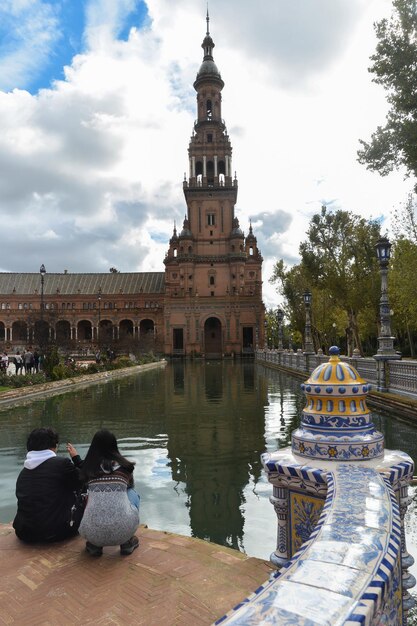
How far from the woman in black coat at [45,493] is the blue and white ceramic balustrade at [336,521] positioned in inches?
89.0

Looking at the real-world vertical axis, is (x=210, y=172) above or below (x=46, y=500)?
above

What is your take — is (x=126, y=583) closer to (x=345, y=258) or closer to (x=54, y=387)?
(x=54, y=387)

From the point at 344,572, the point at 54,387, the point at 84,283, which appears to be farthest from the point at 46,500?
the point at 84,283

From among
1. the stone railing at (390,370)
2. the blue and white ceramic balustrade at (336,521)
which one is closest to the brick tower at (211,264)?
the stone railing at (390,370)

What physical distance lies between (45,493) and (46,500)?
66 millimetres

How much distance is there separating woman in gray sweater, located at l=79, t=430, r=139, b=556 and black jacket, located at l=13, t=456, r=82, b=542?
1.16 ft

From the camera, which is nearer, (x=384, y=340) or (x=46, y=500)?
(x=46, y=500)

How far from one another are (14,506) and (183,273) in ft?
187

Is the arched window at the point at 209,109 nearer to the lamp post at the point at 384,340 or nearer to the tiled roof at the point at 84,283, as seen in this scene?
the tiled roof at the point at 84,283

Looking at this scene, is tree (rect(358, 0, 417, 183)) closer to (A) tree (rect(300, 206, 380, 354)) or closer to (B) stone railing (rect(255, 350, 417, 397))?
(B) stone railing (rect(255, 350, 417, 397))

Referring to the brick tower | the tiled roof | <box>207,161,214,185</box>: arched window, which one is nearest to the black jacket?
the brick tower

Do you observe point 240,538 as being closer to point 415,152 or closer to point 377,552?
point 377,552

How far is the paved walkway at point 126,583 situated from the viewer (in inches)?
116

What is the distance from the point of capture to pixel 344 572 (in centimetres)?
144
